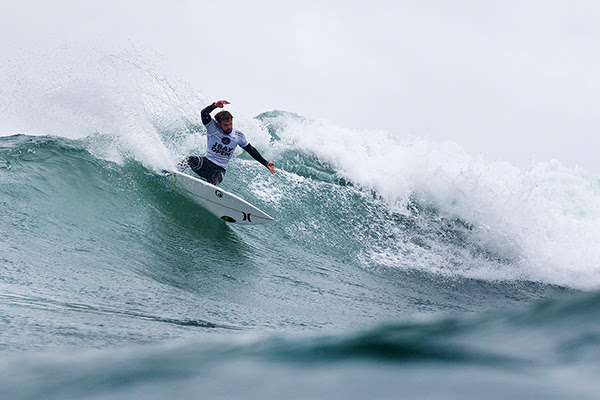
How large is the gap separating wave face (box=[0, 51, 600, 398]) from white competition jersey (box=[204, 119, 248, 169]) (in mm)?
980

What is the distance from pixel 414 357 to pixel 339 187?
340 inches

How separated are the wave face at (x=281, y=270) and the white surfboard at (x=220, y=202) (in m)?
0.17

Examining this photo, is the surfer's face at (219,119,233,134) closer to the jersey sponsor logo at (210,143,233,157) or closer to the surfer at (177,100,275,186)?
the surfer at (177,100,275,186)

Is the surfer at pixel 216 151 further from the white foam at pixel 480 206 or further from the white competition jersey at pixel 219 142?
the white foam at pixel 480 206

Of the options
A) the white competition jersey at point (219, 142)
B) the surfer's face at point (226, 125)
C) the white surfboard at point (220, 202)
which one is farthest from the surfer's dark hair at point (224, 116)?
the white surfboard at point (220, 202)

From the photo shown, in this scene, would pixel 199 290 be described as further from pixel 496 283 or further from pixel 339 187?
pixel 339 187

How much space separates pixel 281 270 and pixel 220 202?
1999 mm

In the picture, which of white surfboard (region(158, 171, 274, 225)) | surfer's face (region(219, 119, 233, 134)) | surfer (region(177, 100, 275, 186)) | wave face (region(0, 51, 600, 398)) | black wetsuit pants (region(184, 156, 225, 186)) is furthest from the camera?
black wetsuit pants (region(184, 156, 225, 186))

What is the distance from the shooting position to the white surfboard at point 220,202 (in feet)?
27.4

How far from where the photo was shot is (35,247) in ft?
18.9

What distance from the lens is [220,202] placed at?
8453 mm

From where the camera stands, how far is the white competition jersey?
8820mm

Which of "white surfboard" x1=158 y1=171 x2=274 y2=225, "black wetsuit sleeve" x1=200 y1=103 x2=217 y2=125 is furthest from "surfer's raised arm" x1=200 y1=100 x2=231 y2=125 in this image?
"white surfboard" x1=158 y1=171 x2=274 y2=225

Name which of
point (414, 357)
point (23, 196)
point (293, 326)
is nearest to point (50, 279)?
point (293, 326)
